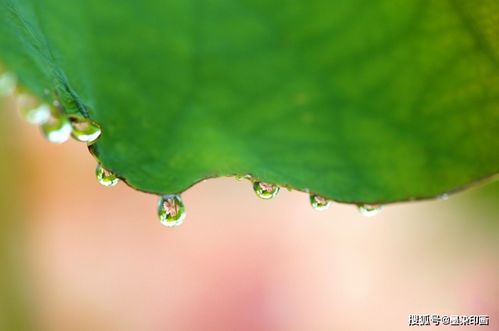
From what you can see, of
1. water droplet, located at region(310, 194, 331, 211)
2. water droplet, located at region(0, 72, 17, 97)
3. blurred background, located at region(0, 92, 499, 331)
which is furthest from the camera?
blurred background, located at region(0, 92, 499, 331)

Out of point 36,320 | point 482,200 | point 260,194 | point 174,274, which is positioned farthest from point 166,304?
point 260,194

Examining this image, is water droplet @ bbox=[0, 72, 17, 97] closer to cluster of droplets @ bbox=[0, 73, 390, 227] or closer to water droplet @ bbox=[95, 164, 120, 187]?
cluster of droplets @ bbox=[0, 73, 390, 227]

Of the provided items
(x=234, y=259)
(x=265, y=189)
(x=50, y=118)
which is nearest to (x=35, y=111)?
(x=50, y=118)

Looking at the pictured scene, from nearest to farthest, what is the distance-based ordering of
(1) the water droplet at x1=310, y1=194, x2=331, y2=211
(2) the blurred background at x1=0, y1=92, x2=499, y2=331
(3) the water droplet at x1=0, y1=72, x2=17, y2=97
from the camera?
(3) the water droplet at x1=0, y1=72, x2=17, y2=97 < (1) the water droplet at x1=310, y1=194, x2=331, y2=211 < (2) the blurred background at x1=0, y1=92, x2=499, y2=331

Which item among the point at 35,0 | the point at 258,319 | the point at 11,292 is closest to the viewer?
the point at 35,0

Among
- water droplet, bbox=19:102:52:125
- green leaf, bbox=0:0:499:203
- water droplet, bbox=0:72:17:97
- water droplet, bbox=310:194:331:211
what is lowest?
water droplet, bbox=19:102:52:125

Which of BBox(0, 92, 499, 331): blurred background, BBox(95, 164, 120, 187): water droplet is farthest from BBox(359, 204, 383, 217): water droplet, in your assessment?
BBox(0, 92, 499, 331): blurred background

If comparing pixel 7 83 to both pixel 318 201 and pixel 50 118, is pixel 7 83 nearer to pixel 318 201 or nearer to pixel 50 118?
pixel 50 118

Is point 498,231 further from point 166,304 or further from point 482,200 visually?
point 166,304
